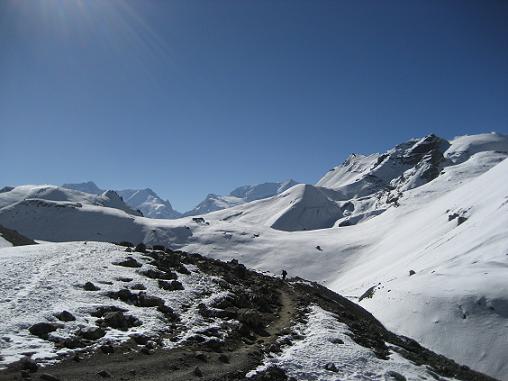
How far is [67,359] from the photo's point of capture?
15.2m

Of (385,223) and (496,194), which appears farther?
(385,223)

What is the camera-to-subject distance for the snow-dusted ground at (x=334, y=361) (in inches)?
686

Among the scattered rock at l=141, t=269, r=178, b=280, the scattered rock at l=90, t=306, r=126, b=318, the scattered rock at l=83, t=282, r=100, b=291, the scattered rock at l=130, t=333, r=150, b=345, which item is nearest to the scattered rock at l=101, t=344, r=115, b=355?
the scattered rock at l=130, t=333, r=150, b=345

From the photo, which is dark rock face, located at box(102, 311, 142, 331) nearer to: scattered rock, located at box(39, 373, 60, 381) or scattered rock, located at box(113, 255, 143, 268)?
scattered rock, located at box(39, 373, 60, 381)

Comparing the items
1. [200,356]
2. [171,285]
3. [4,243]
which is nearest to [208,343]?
[200,356]

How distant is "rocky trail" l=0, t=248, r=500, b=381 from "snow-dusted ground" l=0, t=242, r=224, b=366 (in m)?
0.38

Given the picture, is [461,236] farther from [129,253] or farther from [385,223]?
[385,223]

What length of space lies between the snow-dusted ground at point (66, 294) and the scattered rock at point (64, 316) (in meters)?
0.22

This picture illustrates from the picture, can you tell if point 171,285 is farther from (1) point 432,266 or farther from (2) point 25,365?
(1) point 432,266

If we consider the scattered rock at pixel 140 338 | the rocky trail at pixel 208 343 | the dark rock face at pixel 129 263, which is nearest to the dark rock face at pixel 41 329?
the rocky trail at pixel 208 343

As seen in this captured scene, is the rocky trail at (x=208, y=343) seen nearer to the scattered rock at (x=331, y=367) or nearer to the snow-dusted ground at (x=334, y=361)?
the scattered rock at (x=331, y=367)

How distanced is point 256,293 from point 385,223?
120 m

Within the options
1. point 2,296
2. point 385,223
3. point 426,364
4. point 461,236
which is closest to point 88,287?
point 2,296

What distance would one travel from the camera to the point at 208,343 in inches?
745
